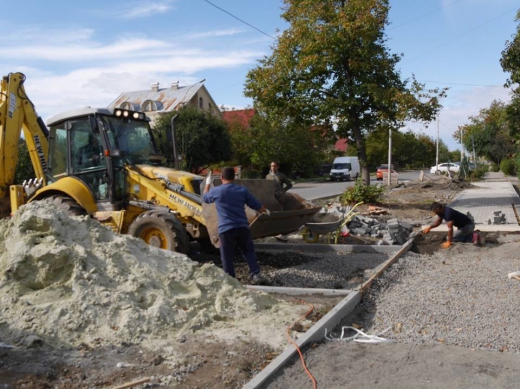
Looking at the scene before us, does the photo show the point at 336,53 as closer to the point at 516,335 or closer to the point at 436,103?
the point at 436,103

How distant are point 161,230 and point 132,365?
425 cm

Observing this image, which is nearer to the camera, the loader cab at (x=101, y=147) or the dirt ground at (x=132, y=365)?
the dirt ground at (x=132, y=365)

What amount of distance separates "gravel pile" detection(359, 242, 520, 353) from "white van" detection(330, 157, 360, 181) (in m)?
41.8

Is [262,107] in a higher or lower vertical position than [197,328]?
higher

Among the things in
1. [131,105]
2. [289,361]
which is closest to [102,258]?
[289,361]

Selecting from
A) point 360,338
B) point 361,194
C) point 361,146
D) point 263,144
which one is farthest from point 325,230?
point 263,144

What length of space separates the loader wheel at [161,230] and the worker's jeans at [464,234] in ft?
19.9

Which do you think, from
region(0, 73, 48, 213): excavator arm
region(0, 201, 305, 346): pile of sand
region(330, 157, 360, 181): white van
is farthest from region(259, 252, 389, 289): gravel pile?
region(330, 157, 360, 181): white van

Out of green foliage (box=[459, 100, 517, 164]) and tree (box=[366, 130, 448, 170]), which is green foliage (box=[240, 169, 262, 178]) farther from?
green foliage (box=[459, 100, 517, 164])

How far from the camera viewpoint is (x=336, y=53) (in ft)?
66.4

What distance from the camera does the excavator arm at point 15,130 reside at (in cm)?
1094

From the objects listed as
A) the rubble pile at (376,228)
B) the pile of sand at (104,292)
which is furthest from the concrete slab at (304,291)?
the rubble pile at (376,228)

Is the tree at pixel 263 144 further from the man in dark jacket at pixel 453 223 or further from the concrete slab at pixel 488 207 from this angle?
the man in dark jacket at pixel 453 223

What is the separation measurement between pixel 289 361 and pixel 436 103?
16728mm
